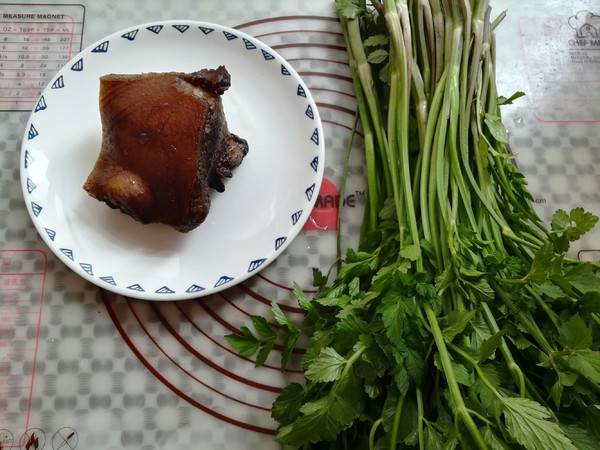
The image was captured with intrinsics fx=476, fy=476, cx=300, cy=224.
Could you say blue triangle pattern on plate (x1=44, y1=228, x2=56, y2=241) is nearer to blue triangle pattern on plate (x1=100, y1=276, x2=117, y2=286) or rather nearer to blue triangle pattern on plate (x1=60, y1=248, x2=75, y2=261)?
blue triangle pattern on plate (x1=60, y1=248, x2=75, y2=261)

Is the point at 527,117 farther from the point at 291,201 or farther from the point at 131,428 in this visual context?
the point at 131,428

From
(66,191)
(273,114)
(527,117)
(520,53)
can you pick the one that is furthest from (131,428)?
(520,53)

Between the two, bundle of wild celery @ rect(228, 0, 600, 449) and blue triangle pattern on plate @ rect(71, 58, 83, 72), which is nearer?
bundle of wild celery @ rect(228, 0, 600, 449)

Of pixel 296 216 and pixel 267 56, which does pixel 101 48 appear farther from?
pixel 296 216

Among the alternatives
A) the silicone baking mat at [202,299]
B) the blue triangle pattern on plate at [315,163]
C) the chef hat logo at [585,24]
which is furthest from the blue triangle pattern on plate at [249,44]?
the chef hat logo at [585,24]

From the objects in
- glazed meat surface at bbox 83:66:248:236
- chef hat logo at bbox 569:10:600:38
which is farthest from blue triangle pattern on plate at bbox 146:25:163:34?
chef hat logo at bbox 569:10:600:38

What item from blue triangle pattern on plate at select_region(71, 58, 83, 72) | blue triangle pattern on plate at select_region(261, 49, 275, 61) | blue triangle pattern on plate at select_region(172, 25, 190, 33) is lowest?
blue triangle pattern on plate at select_region(71, 58, 83, 72)
